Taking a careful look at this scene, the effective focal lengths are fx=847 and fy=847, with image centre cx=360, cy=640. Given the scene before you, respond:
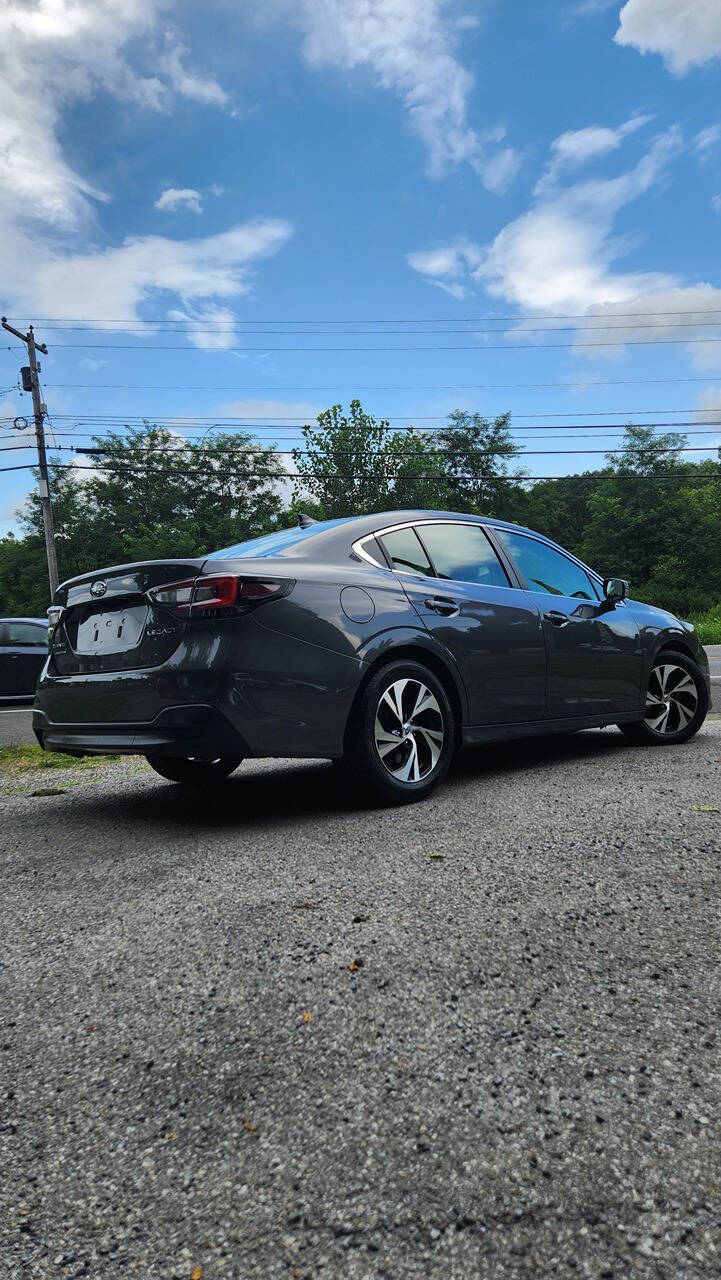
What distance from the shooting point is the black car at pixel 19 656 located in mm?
13606

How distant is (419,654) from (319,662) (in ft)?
2.37

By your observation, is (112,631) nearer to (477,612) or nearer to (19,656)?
(477,612)

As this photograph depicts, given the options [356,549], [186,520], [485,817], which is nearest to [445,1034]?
[485,817]

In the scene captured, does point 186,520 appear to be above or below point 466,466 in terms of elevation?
below

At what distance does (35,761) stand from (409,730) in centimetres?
381

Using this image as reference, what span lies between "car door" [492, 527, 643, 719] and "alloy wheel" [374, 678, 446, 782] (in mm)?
1101

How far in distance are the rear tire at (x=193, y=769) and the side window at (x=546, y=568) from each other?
2211mm

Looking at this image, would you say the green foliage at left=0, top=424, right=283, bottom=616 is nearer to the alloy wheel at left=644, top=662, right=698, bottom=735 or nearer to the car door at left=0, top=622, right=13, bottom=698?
the car door at left=0, top=622, right=13, bottom=698

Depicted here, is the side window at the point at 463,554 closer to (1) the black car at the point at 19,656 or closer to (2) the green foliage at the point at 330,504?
(1) the black car at the point at 19,656

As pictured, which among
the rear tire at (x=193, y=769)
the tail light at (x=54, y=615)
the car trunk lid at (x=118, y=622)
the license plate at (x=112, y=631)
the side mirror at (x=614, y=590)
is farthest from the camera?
the side mirror at (x=614, y=590)

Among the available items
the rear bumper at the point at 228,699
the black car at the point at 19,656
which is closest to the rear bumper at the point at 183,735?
the rear bumper at the point at 228,699

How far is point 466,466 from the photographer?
6144cm

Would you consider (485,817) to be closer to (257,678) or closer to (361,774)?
(361,774)

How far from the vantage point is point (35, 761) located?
22.3 ft
